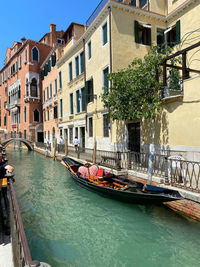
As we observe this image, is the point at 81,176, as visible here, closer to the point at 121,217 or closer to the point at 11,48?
the point at 121,217

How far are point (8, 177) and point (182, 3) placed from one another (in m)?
12.7

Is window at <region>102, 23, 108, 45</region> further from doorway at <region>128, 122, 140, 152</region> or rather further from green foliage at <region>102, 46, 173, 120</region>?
doorway at <region>128, 122, 140, 152</region>

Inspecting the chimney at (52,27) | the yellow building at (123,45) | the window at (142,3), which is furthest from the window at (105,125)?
the chimney at (52,27)

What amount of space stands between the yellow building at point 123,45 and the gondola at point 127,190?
290 centimetres

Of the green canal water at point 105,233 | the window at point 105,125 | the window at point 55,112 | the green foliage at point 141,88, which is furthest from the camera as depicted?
the window at point 55,112

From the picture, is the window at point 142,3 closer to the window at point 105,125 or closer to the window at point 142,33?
the window at point 142,33

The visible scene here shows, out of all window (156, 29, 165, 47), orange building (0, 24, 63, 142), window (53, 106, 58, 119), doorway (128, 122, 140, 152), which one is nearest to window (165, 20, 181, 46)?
window (156, 29, 165, 47)

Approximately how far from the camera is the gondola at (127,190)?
5.33m

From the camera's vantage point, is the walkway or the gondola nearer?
the walkway

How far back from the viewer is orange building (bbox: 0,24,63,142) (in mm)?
26875

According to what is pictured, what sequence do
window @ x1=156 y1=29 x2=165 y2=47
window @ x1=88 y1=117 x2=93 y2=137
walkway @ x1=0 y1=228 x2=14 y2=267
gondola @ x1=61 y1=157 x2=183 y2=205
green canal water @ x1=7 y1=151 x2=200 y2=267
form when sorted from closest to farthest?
walkway @ x1=0 y1=228 x2=14 y2=267
green canal water @ x1=7 y1=151 x2=200 y2=267
gondola @ x1=61 y1=157 x2=183 y2=205
window @ x1=156 y1=29 x2=165 y2=47
window @ x1=88 y1=117 x2=93 y2=137

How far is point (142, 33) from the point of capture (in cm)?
1238

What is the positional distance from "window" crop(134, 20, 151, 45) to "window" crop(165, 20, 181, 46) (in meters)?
1.09

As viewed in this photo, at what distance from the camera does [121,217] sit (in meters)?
5.57
